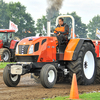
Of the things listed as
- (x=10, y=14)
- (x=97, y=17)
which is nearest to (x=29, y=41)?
(x=10, y=14)

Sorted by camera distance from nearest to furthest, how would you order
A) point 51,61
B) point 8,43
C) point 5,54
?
point 51,61 < point 5,54 < point 8,43

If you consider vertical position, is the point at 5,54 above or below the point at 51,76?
above

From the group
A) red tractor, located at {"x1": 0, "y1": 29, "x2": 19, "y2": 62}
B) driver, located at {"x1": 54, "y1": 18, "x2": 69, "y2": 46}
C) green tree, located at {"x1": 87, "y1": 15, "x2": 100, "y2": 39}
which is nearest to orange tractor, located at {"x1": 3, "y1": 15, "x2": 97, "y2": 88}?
driver, located at {"x1": 54, "y1": 18, "x2": 69, "y2": 46}

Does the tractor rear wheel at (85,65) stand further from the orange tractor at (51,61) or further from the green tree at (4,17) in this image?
the green tree at (4,17)

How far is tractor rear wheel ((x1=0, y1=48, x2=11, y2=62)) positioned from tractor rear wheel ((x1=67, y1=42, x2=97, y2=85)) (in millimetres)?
13995

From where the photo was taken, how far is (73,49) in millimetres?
10156

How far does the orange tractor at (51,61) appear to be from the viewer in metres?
9.30

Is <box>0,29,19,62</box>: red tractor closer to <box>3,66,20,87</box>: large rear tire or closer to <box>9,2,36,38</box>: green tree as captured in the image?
<box>3,66,20,87</box>: large rear tire

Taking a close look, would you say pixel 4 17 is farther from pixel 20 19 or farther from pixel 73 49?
pixel 73 49

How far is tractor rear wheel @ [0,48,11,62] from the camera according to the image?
23998 mm

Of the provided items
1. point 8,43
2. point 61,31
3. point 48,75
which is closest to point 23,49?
point 48,75

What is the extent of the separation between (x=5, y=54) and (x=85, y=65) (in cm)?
1455

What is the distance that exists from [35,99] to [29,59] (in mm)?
2600

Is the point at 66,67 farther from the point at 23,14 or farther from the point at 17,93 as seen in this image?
the point at 23,14
